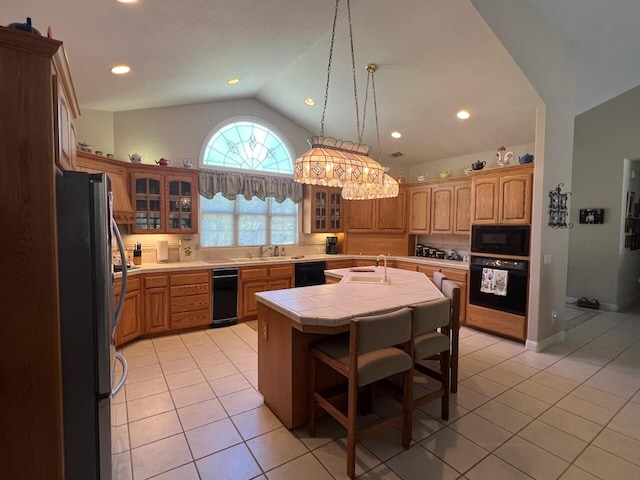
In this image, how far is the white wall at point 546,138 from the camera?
337 centimetres

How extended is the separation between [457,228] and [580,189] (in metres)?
2.83

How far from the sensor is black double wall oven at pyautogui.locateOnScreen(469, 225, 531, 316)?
386 centimetres

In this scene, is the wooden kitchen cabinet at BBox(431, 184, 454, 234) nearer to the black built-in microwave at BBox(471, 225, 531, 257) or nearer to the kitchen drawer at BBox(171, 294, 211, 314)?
the black built-in microwave at BBox(471, 225, 531, 257)

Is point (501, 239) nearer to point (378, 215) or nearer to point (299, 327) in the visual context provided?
point (378, 215)

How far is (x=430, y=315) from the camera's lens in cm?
222

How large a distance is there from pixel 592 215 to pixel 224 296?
6.48m

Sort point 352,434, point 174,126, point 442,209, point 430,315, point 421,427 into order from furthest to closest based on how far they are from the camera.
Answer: point 442,209 → point 174,126 → point 421,427 → point 430,315 → point 352,434

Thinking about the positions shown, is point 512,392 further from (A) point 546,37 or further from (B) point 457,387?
(A) point 546,37

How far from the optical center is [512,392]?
2828mm

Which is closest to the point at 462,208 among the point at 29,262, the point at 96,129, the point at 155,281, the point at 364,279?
the point at 364,279

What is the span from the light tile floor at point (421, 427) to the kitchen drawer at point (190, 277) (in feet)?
3.03

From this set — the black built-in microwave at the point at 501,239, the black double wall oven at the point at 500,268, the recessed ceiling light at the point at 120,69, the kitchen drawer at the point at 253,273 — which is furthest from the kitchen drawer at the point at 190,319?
the black built-in microwave at the point at 501,239

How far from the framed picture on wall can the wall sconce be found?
2425 millimetres

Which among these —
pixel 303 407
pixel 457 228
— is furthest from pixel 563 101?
pixel 303 407
